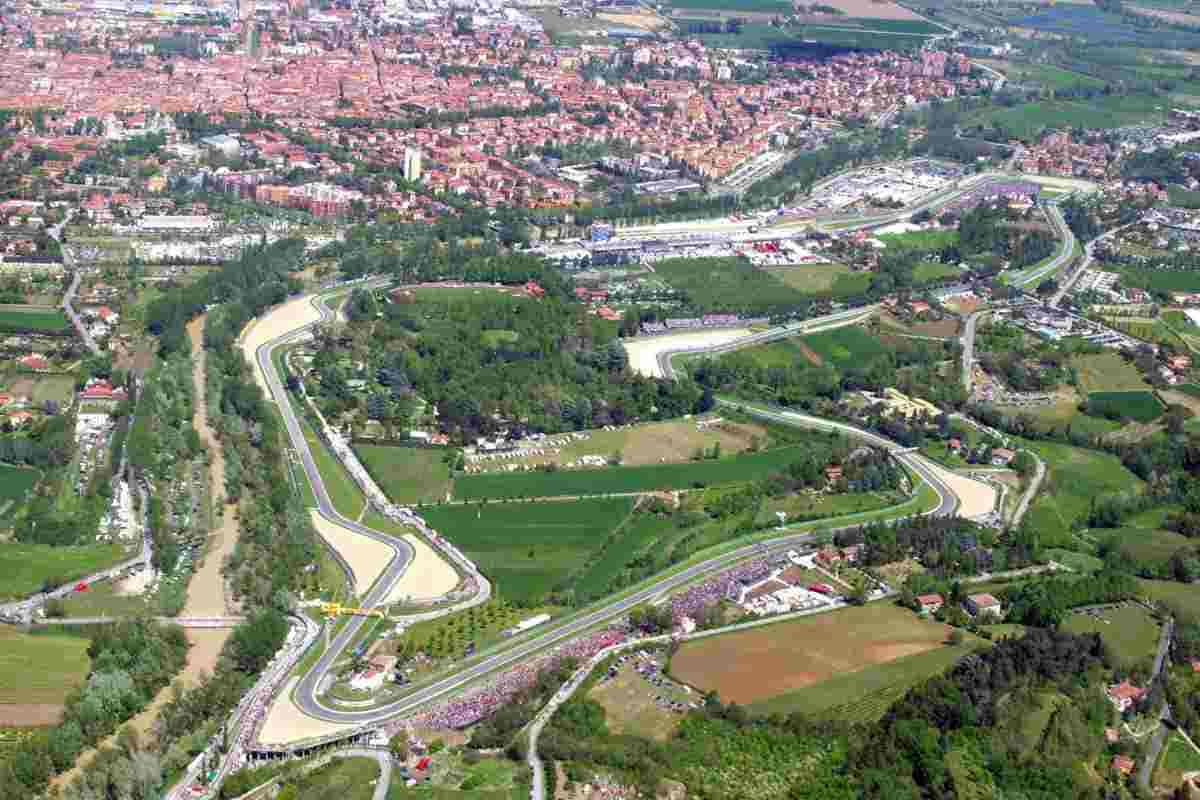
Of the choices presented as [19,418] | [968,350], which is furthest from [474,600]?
[968,350]

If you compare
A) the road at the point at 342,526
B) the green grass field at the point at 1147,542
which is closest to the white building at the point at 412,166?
the road at the point at 342,526

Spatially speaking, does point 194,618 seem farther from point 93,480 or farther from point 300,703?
point 93,480

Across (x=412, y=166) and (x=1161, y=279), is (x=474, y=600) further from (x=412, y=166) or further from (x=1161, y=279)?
(x=1161, y=279)

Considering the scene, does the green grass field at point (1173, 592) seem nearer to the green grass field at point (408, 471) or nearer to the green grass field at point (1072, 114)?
the green grass field at point (408, 471)

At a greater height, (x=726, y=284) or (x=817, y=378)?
(x=726, y=284)

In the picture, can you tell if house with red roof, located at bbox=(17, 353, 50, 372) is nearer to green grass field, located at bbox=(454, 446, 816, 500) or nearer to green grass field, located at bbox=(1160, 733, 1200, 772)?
green grass field, located at bbox=(454, 446, 816, 500)

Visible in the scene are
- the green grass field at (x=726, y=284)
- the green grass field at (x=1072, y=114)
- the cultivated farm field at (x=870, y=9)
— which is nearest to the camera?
the green grass field at (x=726, y=284)
